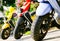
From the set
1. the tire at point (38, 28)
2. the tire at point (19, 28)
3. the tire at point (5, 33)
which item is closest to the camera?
the tire at point (38, 28)

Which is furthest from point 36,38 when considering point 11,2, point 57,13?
point 11,2

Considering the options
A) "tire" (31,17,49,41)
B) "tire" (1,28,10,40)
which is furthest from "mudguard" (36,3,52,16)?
"tire" (1,28,10,40)

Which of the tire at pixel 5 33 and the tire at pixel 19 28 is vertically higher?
the tire at pixel 19 28

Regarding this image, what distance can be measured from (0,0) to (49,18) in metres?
6.30

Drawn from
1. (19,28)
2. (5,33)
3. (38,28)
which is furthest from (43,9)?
(5,33)

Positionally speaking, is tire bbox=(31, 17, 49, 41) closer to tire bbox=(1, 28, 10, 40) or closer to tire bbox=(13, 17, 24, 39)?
tire bbox=(13, 17, 24, 39)

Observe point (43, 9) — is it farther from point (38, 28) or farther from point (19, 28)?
point (19, 28)

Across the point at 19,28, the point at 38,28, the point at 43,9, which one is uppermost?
the point at 43,9

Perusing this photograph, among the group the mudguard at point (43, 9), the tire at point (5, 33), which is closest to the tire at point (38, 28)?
the mudguard at point (43, 9)

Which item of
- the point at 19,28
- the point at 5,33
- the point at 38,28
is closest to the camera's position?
the point at 38,28

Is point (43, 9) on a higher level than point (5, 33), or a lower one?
higher

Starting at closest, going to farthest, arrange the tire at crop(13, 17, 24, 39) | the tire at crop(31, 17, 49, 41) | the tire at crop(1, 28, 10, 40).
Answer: the tire at crop(31, 17, 49, 41) < the tire at crop(13, 17, 24, 39) < the tire at crop(1, 28, 10, 40)

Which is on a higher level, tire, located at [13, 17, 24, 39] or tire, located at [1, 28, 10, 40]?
tire, located at [13, 17, 24, 39]

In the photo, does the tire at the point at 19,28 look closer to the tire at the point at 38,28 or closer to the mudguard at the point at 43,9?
the tire at the point at 38,28
